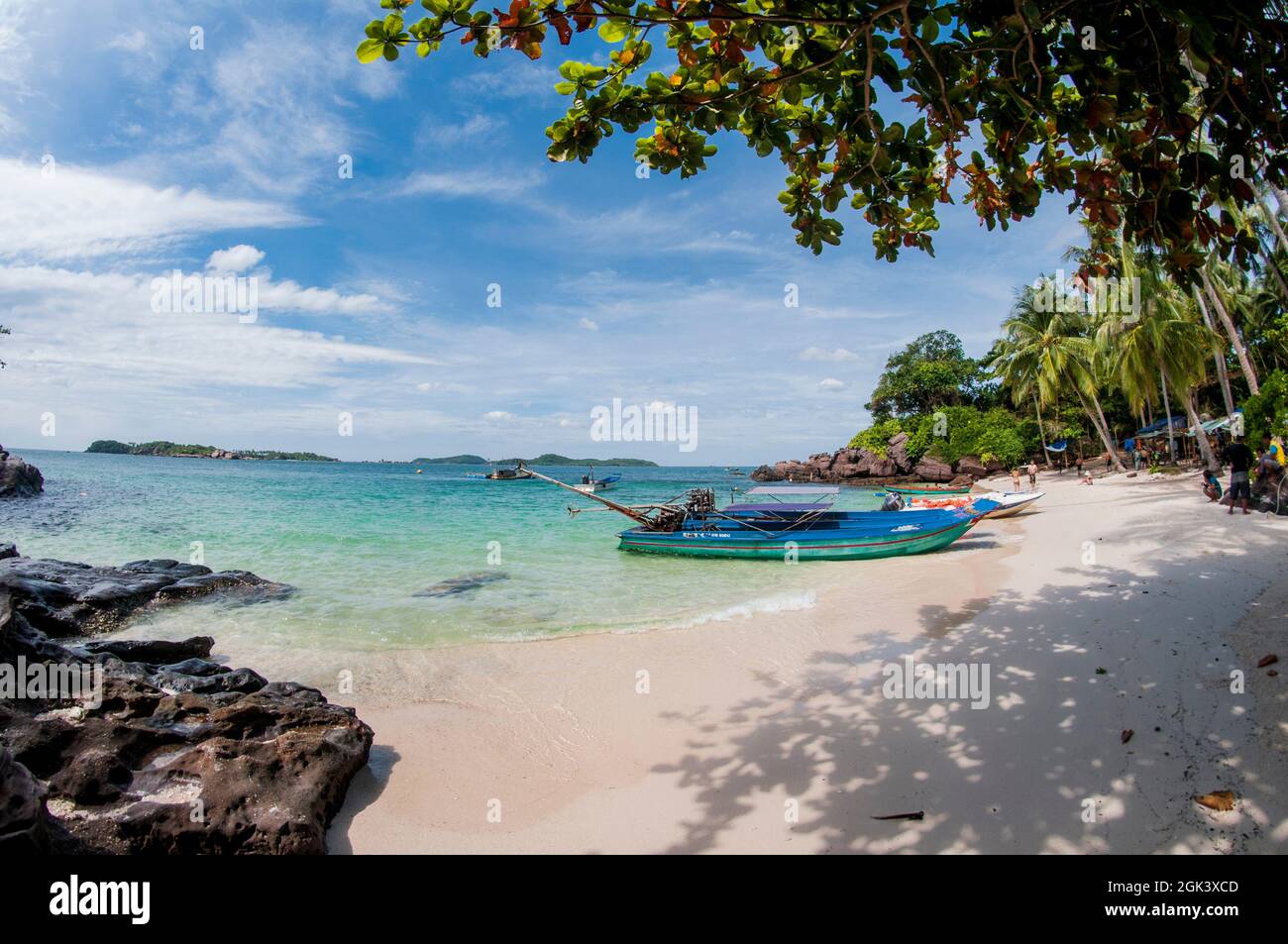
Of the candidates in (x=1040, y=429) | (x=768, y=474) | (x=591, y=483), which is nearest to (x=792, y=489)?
(x=591, y=483)

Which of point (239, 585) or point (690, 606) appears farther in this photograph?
point (239, 585)

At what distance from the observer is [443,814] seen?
4312 millimetres

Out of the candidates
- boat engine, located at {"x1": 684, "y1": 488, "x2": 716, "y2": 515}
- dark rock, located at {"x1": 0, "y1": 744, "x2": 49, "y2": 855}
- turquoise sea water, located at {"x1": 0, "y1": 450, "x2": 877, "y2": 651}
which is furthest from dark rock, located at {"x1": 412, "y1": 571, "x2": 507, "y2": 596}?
dark rock, located at {"x1": 0, "y1": 744, "x2": 49, "y2": 855}

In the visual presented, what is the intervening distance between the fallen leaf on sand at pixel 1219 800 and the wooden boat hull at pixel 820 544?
11.9 meters

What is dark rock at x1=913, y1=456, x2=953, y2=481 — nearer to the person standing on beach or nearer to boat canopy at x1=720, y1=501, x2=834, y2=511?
boat canopy at x1=720, y1=501, x2=834, y2=511

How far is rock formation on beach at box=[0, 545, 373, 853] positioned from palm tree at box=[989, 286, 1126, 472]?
3866 centimetres

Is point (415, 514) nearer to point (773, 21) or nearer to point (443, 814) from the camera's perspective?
point (443, 814)

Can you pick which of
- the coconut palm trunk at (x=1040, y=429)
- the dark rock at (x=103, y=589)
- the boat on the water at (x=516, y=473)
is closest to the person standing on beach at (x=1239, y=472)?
the boat on the water at (x=516, y=473)

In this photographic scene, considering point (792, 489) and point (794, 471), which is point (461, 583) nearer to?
point (792, 489)

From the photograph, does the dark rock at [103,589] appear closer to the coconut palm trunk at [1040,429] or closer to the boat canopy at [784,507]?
the boat canopy at [784,507]

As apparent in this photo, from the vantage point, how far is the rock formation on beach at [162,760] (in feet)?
11.1

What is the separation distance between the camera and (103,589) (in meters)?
10.9
